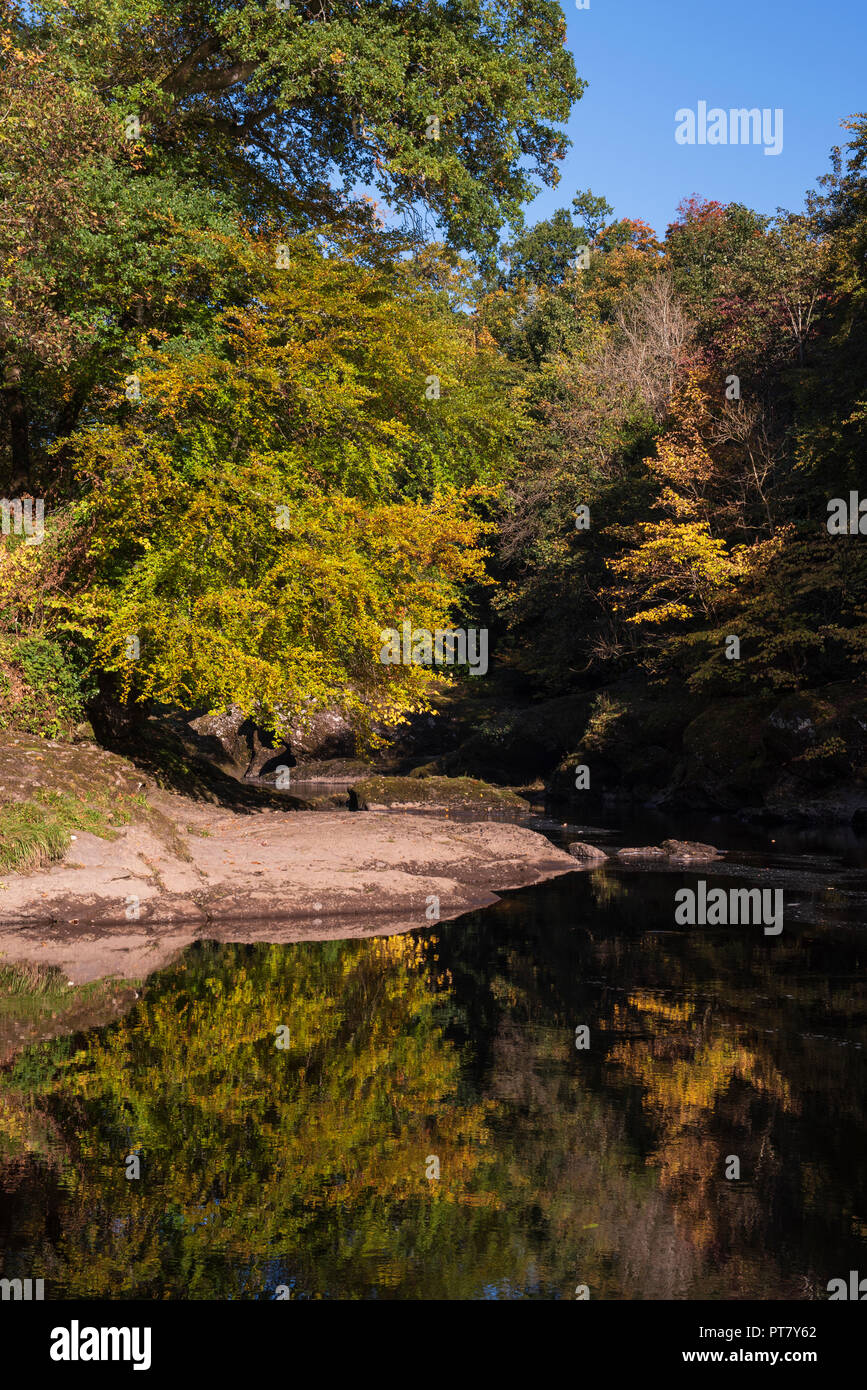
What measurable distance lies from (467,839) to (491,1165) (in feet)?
51.0

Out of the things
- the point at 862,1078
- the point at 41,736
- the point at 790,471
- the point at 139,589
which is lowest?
the point at 862,1078

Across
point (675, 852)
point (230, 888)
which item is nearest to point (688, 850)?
point (675, 852)

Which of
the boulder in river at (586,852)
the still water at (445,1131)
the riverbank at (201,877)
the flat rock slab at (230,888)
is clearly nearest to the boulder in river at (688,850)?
the boulder in river at (586,852)

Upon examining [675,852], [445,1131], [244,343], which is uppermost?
[244,343]

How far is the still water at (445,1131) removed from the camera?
6.20 meters

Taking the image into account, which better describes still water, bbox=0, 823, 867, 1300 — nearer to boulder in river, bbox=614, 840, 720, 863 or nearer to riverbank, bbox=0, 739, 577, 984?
riverbank, bbox=0, 739, 577, 984

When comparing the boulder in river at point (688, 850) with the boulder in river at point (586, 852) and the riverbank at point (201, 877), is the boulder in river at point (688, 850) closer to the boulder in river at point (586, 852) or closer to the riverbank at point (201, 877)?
the boulder in river at point (586, 852)

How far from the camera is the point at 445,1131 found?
27.3ft

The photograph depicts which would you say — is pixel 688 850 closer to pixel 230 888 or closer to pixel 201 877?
pixel 230 888

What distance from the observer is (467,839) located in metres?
23.2

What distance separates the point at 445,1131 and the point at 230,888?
925 cm

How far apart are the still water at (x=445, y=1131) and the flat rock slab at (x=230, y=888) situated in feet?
3.86
